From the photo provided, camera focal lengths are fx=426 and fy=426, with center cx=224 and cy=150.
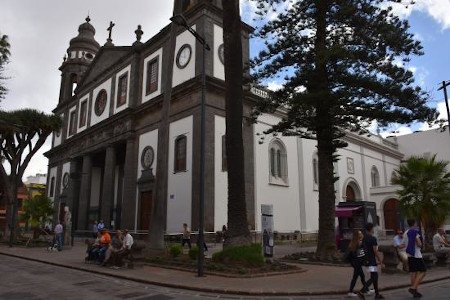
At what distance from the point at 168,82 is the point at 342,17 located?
24.5 ft

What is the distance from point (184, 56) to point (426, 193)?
16.9 m

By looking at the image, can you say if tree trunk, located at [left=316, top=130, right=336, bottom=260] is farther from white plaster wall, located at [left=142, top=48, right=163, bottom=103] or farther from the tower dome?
the tower dome

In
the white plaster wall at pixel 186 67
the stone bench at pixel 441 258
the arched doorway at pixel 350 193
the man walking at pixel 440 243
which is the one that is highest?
the white plaster wall at pixel 186 67

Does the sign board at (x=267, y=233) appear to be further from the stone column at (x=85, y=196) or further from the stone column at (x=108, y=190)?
the stone column at (x=85, y=196)

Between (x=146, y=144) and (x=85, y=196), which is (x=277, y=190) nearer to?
(x=146, y=144)

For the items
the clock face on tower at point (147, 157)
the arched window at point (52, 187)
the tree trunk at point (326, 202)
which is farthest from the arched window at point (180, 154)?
the arched window at point (52, 187)

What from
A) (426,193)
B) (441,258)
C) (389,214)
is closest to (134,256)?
(441,258)

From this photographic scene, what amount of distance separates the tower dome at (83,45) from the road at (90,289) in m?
37.7

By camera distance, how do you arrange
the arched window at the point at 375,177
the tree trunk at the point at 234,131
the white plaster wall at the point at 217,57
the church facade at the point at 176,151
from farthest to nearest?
the arched window at the point at 375,177
the white plaster wall at the point at 217,57
the church facade at the point at 176,151
the tree trunk at the point at 234,131

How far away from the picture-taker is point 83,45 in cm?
4669

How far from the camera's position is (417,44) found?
15867 mm

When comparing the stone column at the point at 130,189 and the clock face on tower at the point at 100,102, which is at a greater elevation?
the clock face on tower at the point at 100,102

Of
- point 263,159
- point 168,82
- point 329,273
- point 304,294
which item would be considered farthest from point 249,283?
point 263,159

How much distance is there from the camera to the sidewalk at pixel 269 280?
970 cm
